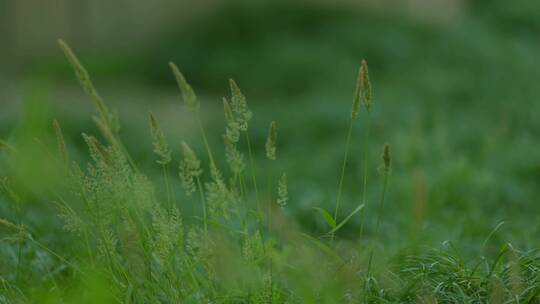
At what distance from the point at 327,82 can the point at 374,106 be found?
1.00 metres

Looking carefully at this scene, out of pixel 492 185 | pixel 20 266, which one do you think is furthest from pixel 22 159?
pixel 492 185

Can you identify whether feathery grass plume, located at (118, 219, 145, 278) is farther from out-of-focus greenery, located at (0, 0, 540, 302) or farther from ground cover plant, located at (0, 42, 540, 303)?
out-of-focus greenery, located at (0, 0, 540, 302)

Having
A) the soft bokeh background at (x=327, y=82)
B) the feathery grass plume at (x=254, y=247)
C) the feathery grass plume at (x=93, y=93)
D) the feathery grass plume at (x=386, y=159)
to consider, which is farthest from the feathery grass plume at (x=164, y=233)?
the soft bokeh background at (x=327, y=82)

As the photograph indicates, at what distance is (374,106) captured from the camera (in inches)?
263

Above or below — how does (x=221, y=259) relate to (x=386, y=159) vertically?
below

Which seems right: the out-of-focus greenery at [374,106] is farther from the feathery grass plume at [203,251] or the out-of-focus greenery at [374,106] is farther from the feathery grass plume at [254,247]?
the feathery grass plume at [203,251]

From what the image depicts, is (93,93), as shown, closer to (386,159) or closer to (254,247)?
(254,247)

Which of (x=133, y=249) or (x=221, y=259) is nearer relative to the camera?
(x=221, y=259)

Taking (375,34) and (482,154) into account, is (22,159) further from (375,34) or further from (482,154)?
(375,34)

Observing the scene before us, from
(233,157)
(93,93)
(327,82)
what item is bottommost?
(327,82)

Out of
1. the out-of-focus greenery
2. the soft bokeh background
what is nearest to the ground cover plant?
the out-of-focus greenery

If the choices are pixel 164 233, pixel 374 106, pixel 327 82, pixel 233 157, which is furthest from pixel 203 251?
pixel 327 82

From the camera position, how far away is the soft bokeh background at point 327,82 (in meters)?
4.89

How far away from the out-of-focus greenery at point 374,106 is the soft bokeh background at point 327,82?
0.01 metres
